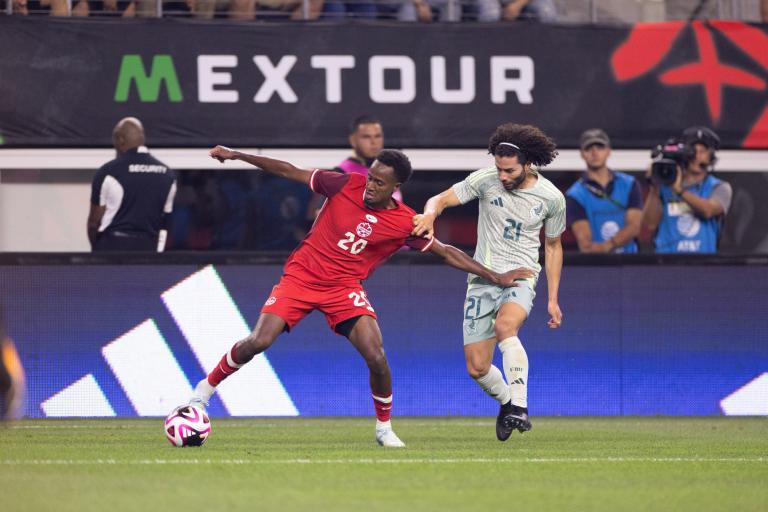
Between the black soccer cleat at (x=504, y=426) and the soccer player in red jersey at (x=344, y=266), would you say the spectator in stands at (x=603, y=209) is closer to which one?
the black soccer cleat at (x=504, y=426)

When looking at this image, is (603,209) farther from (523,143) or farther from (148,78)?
(148,78)

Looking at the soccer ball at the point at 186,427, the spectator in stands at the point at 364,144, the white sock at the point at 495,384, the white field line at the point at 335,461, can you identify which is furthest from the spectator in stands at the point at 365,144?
the white field line at the point at 335,461

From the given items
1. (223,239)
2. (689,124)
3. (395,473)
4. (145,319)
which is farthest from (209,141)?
(395,473)

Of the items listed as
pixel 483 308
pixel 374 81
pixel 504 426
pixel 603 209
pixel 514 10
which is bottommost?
pixel 504 426

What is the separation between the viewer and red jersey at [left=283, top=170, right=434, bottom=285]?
31.2 feet

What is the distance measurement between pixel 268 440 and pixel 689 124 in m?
6.78

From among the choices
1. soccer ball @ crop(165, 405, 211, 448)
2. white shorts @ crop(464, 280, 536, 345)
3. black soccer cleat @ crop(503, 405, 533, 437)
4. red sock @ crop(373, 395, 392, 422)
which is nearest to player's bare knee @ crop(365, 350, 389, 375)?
red sock @ crop(373, 395, 392, 422)

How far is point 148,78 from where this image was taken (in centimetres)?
1410

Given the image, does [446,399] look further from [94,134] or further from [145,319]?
[94,134]

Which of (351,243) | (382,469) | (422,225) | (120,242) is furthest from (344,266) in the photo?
(120,242)

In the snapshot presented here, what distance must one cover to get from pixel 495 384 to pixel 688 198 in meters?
3.46

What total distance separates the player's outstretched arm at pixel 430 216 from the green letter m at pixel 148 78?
4.80 meters

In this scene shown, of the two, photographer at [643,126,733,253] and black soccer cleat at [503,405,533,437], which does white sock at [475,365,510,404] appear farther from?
photographer at [643,126,733,253]

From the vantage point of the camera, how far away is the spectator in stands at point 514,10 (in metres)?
14.9
